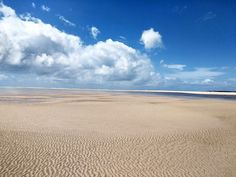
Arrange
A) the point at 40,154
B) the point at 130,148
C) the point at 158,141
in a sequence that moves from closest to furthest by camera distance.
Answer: the point at 40,154 < the point at 130,148 < the point at 158,141

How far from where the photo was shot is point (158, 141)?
13.8m

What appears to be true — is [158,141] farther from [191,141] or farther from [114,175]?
[114,175]

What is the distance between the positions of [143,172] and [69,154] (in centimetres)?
423

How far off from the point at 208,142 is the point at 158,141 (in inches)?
134

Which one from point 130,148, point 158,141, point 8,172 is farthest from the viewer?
point 158,141

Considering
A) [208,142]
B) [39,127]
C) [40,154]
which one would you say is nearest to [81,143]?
[40,154]

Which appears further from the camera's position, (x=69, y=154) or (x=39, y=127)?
(x=39, y=127)

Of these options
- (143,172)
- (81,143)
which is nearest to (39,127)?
(81,143)

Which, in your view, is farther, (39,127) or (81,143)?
(39,127)

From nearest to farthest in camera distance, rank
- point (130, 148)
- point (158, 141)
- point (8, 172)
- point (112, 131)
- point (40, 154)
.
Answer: point (8, 172)
point (40, 154)
point (130, 148)
point (158, 141)
point (112, 131)

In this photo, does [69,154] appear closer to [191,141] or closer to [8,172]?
[8,172]

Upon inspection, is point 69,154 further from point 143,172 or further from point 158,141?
point 158,141

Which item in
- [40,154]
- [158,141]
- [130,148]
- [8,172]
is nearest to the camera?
[8,172]

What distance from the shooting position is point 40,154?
10953mm
